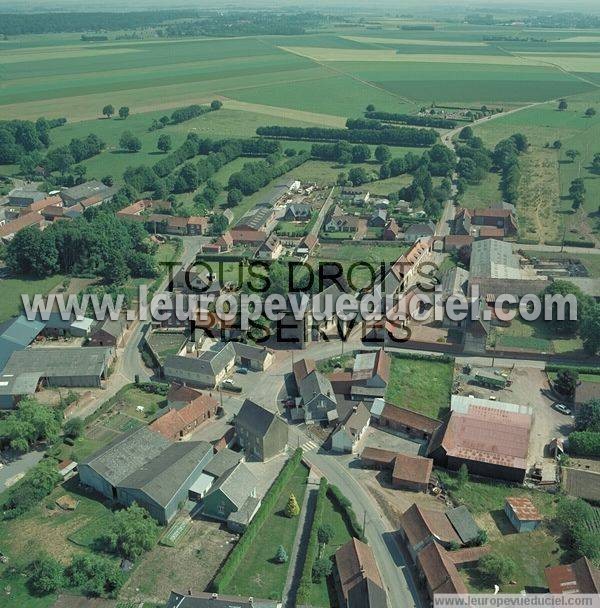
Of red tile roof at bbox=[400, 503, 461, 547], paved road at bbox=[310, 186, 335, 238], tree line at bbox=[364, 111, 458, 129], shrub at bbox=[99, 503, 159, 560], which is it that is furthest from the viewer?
tree line at bbox=[364, 111, 458, 129]

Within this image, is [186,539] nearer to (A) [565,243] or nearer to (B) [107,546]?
(B) [107,546]

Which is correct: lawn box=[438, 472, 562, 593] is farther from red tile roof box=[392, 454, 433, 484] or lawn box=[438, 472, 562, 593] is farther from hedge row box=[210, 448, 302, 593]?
hedge row box=[210, 448, 302, 593]

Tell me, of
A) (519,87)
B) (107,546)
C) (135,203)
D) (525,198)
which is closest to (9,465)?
(107,546)

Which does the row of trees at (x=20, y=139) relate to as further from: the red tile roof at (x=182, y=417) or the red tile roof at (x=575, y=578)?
the red tile roof at (x=575, y=578)

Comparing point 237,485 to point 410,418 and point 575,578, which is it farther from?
point 575,578

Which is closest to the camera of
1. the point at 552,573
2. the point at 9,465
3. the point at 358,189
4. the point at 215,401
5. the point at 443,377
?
the point at 552,573

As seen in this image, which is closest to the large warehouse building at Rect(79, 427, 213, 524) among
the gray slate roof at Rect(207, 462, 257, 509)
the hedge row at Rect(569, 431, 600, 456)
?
the gray slate roof at Rect(207, 462, 257, 509)
